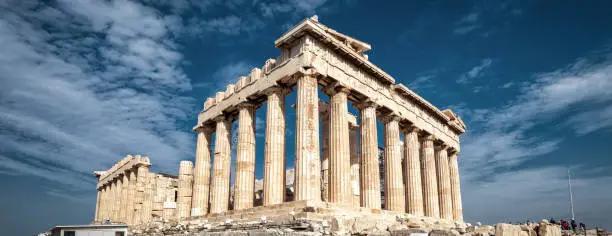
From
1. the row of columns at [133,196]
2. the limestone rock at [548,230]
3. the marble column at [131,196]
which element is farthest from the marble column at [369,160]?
the marble column at [131,196]

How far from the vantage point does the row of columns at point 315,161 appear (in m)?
20.2

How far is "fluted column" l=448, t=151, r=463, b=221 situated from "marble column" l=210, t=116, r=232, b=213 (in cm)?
1790

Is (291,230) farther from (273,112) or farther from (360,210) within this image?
(273,112)

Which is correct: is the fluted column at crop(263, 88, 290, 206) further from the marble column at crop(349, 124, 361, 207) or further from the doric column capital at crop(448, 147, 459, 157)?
the doric column capital at crop(448, 147, 459, 157)

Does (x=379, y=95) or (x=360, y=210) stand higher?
(x=379, y=95)

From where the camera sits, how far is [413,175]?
90.6 feet

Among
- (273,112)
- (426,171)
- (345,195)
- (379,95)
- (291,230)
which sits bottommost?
→ (291,230)

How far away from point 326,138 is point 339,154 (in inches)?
207

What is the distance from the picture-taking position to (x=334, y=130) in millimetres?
21828

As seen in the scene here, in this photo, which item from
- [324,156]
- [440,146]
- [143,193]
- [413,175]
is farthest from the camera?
[143,193]

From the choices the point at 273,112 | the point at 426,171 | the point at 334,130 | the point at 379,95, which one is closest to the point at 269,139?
the point at 273,112

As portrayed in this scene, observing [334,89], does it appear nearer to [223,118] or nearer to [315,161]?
[315,161]

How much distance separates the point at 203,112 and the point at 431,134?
15.9m

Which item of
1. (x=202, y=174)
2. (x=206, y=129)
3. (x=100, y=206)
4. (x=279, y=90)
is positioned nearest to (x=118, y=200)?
(x=100, y=206)
